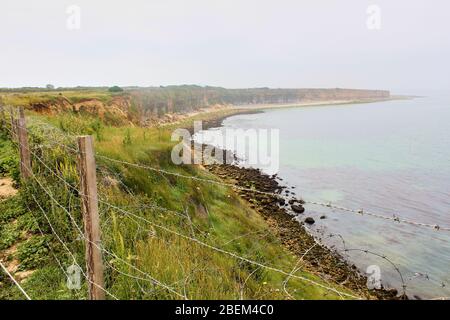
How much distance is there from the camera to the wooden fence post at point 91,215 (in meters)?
3.90

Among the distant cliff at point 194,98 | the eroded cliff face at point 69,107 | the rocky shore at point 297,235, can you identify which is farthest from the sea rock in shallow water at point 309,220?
the distant cliff at point 194,98

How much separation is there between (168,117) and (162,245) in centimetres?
6778

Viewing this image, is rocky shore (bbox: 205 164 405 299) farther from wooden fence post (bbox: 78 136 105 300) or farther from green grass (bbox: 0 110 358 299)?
wooden fence post (bbox: 78 136 105 300)

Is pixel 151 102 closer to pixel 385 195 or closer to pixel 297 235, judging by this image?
pixel 385 195

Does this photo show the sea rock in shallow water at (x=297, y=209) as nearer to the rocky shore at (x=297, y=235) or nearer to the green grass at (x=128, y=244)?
the rocky shore at (x=297, y=235)

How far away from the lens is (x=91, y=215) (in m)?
3.95

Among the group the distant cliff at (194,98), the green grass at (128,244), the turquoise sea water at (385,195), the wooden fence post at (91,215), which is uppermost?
the distant cliff at (194,98)

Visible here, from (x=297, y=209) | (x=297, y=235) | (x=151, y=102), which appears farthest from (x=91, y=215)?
(x=151, y=102)

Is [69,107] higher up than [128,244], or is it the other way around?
[69,107]

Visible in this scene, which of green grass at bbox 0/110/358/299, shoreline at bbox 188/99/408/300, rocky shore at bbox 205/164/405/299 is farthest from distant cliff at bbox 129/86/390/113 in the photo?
green grass at bbox 0/110/358/299

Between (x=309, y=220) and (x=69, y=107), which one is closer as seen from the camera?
(x=309, y=220)

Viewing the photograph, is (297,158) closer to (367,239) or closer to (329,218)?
(329,218)

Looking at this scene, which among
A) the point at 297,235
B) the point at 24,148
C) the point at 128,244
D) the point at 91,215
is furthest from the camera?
the point at 297,235
